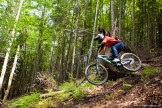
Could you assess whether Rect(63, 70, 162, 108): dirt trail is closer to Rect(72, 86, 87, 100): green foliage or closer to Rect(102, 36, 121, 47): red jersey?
Rect(72, 86, 87, 100): green foliage

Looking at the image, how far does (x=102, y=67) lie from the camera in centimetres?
967

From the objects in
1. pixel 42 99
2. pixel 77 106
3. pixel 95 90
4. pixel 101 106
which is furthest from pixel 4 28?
pixel 101 106

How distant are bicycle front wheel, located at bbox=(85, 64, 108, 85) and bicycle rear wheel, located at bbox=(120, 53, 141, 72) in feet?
3.10

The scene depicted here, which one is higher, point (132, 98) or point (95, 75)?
point (95, 75)

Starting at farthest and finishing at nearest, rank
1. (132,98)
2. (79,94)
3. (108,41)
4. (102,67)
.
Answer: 1. (79,94)
2. (102,67)
3. (108,41)
4. (132,98)

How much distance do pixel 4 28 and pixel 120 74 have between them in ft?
29.3

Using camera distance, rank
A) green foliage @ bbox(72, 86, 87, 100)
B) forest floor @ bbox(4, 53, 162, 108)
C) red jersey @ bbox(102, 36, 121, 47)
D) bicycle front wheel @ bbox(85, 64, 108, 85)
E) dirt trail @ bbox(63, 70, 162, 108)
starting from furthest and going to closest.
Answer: green foliage @ bbox(72, 86, 87, 100)
bicycle front wheel @ bbox(85, 64, 108, 85)
red jersey @ bbox(102, 36, 121, 47)
forest floor @ bbox(4, 53, 162, 108)
dirt trail @ bbox(63, 70, 162, 108)

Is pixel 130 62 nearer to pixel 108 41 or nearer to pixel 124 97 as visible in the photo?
pixel 108 41

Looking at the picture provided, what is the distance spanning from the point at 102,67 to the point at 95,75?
0.48m

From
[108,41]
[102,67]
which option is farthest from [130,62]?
[108,41]

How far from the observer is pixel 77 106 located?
9102 mm

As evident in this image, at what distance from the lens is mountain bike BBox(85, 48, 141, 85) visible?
374 inches

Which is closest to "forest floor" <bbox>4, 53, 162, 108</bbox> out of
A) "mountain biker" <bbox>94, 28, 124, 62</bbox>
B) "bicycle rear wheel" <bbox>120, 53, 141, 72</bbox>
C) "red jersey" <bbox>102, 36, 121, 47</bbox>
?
"bicycle rear wheel" <bbox>120, 53, 141, 72</bbox>

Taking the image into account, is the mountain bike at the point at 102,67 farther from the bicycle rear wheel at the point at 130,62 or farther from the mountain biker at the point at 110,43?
the mountain biker at the point at 110,43
